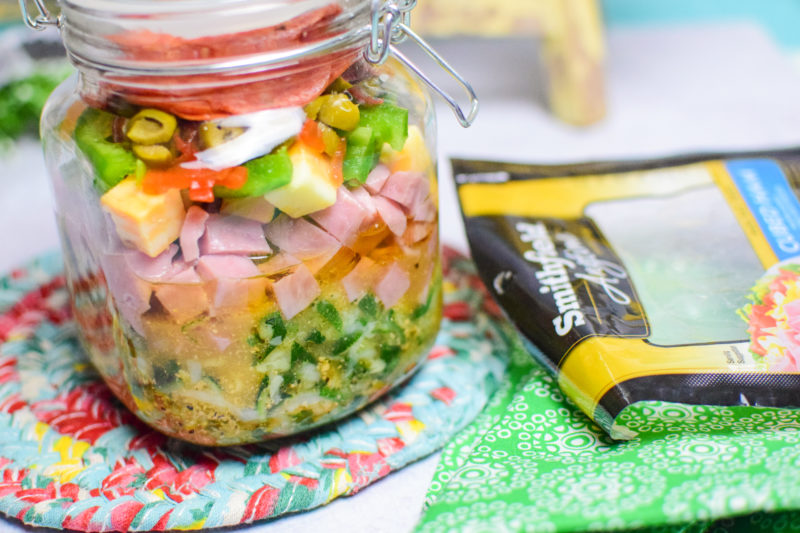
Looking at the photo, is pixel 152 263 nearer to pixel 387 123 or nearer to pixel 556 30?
pixel 387 123

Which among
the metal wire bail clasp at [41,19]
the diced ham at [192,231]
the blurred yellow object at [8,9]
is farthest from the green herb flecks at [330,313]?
the blurred yellow object at [8,9]

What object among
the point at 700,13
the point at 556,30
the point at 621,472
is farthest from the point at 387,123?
the point at 700,13

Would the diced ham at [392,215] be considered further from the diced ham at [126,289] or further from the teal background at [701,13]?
the teal background at [701,13]

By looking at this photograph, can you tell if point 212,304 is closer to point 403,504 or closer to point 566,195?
point 403,504

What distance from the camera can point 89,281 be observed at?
64cm

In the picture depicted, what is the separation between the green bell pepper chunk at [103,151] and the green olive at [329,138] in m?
0.13

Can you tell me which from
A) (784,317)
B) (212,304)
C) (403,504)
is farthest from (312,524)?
(784,317)

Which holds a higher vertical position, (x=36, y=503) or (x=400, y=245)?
(x=400, y=245)

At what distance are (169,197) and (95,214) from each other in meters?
0.08

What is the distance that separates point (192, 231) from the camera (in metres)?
0.54

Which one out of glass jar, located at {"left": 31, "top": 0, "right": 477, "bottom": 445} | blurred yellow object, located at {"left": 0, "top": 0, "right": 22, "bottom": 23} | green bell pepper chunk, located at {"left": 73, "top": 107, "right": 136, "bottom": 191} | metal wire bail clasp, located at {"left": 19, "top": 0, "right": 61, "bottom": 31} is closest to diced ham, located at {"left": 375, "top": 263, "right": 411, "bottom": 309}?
glass jar, located at {"left": 31, "top": 0, "right": 477, "bottom": 445}

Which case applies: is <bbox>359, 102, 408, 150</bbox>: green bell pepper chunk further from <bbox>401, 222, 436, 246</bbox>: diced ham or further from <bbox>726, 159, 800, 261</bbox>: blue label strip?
<bbox>726, 159, 800, 261</bbox>: blue label strip

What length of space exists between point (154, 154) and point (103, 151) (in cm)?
5

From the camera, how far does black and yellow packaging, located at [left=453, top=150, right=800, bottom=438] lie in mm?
610
